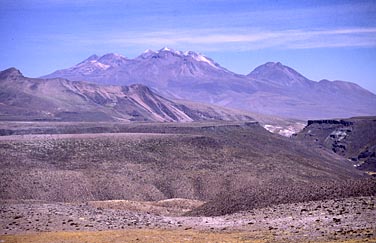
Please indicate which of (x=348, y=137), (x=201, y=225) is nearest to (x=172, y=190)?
(x=201, y=225)

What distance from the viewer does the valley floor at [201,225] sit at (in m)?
21.1

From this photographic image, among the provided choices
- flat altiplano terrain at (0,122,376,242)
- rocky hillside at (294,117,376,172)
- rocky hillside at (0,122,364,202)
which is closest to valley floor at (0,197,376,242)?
flat altiplano terrain at (0,122,376,242)

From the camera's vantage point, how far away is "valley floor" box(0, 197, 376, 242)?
2112 cm

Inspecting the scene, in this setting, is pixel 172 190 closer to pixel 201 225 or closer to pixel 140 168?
pixel 140 168

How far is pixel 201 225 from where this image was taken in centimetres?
2606

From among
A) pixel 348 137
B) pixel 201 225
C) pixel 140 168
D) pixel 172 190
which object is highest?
pixel 201 225

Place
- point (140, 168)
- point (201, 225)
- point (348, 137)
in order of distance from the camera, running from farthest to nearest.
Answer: point (348, 137)
point (140, 168)
point (201, 225)

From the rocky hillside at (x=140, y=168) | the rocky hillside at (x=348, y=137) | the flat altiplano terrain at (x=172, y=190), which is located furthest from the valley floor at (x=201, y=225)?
Result: the rocky hillside at (x=348, y=137)

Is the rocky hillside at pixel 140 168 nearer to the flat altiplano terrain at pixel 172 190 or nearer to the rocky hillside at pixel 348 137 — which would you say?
the flat altiplano terrain at pixel 172 190

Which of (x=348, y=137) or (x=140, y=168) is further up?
(x=348, y=137)

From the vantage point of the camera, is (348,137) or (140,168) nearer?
(140,168)

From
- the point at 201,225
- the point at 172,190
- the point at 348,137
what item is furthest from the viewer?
the point at 348,137

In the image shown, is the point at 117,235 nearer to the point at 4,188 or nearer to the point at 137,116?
the point at 4,188

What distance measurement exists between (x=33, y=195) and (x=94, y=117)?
111592 millimetres
